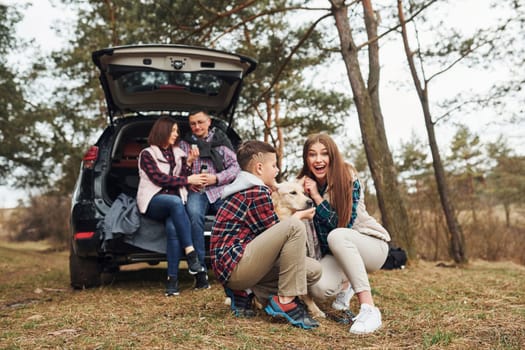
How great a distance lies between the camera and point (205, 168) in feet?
15.1

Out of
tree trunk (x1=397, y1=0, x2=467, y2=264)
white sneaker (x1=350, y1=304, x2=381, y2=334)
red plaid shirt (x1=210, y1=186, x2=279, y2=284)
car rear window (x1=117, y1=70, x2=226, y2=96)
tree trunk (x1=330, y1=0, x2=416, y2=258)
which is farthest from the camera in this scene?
tree trunk (x1=397, y1=0, x2=467, y2=264)

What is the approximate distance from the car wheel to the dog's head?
2187 mm

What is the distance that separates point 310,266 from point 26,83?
12.2 meters


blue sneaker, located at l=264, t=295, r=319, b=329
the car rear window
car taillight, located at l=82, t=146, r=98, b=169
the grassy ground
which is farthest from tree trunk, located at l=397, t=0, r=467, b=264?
blue sneaker, located at l=264, t=295, r=319, b=329

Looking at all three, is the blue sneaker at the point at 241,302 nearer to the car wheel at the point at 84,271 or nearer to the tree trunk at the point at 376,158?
the car wheel at the point at 84,271

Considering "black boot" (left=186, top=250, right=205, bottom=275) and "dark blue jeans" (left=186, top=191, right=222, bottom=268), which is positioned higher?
"dark blue jeans" (left=186, top=191, right=222, bottom=268)

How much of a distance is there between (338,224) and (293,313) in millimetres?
727

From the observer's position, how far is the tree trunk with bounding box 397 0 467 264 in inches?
353

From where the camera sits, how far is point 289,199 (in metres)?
3.28

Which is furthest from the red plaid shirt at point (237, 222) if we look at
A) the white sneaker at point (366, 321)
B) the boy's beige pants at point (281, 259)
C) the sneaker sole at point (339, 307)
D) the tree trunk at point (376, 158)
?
the tree trunk at point (376, 158)

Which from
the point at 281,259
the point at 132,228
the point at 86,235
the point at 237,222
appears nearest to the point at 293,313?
the point at 281,259

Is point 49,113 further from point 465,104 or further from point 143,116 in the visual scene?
point 465,104

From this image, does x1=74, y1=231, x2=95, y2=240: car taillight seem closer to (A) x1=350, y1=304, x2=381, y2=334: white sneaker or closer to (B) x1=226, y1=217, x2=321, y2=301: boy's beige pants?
(B) x1=226, y1=217, x2=321, y2=301: boy's beige pants

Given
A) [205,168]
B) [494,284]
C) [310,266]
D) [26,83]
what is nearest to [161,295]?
[205,168]
